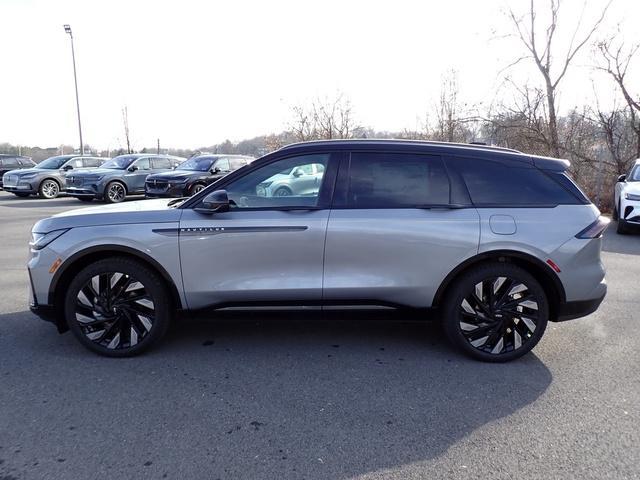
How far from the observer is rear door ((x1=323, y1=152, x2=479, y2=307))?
379 cm

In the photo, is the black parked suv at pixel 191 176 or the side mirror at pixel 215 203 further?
the black parked suv at pixel 191 176

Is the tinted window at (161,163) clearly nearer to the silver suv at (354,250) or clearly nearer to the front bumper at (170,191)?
the front bumper at (170,191)

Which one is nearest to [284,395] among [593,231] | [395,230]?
[395,230]

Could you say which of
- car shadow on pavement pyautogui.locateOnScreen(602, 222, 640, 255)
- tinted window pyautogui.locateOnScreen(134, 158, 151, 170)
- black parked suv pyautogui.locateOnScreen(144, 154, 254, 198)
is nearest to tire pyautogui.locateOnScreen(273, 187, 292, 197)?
car shadow on pavement pyautogui.locateOnScreen(602, 222, 640, 255)

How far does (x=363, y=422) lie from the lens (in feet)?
9.98

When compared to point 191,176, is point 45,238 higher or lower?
lower

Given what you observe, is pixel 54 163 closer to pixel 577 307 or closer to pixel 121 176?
pixel 121 176

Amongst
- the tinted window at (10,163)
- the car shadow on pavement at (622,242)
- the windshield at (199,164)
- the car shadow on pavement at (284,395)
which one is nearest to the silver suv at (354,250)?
the car shadow on pavement at (284,395)

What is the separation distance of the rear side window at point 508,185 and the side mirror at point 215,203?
6.07 feet

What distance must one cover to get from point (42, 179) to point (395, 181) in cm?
1819

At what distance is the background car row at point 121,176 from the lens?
1512cm

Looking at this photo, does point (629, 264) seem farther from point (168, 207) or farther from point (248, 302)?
point (168, 207)

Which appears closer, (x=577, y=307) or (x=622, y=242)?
(x=577, y=307)

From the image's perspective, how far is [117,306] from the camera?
389 cm
